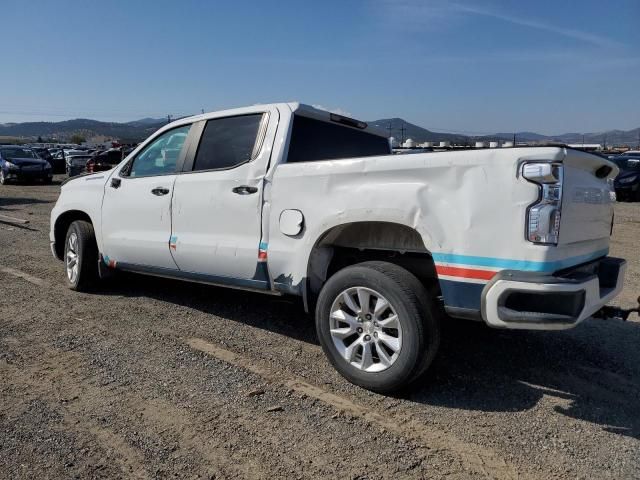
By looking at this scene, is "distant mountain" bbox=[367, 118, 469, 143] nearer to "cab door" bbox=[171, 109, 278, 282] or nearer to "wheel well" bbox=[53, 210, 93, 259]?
"cab door" bbox=[171, 109, 278, 282]

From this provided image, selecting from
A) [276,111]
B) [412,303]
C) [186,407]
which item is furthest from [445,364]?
[276,111]

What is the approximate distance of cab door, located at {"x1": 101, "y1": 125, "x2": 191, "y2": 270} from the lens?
16.5 ft

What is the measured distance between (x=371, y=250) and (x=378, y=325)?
0.76 meters

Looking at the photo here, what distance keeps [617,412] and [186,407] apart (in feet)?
8.74

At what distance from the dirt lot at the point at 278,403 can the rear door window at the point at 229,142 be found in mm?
1461

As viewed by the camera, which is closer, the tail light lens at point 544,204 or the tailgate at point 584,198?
the tail light lens at point 544,204

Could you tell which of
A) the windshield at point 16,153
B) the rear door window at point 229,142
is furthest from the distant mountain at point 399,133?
the windshield at point 16,153

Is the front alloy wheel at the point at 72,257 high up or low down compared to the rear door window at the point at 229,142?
down

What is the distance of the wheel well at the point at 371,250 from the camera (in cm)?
380

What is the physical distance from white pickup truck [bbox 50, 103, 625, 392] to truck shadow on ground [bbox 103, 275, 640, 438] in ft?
1.85

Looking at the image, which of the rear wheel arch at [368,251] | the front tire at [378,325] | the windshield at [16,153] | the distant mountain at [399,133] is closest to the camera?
the front tire at [378,325]

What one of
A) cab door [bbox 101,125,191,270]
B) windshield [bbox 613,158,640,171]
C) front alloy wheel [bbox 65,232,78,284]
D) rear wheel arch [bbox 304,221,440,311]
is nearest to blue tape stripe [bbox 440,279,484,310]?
rear wheel arch [bbox 304,221,440,311]

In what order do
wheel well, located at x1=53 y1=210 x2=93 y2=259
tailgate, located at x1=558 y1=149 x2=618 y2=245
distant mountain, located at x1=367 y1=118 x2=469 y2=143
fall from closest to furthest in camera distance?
tailgate, located at x1=558 y1=149 x2=618 y2=245 → distant mountain, located at x1=367 y1=118 x2=469 y2=143 → wheel well, located at x1=53 y1=210 x2=93 y2=259

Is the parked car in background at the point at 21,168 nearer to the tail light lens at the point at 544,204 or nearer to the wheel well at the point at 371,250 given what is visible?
the wheel well at the point at 371,250
